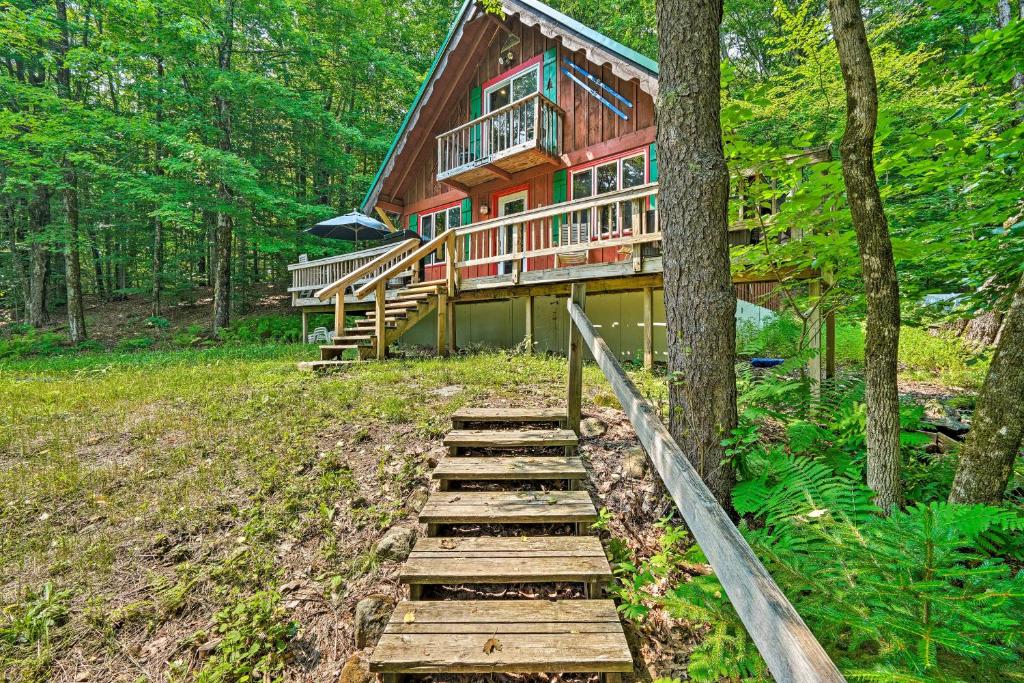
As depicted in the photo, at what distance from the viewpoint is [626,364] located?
721 centimetres

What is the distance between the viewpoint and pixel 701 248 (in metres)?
2.38

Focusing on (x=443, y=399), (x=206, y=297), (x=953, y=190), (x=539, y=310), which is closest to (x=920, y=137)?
(x=953, y=190)

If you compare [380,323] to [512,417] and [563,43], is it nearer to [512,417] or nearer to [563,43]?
[512,417]

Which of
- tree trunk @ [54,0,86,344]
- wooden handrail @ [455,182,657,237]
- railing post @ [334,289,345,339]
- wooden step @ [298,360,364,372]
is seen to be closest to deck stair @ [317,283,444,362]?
railing post @ [334,289,345,339]

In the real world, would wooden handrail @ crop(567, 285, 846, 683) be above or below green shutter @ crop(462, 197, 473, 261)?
below

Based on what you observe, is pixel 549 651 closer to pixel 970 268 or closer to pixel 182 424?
pixel 970 268

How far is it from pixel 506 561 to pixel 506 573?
10 cm

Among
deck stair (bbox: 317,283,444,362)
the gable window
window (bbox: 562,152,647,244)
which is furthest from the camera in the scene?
the gable window

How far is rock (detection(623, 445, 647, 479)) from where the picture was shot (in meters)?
3.09

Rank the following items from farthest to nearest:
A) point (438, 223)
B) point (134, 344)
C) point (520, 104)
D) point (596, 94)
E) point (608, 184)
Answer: point (438, 223), point (134, 344), point (520, 104), point (608, 184), point (596, 94)

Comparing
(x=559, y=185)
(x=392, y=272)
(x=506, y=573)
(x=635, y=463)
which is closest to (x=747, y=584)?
(x=506, y=573)

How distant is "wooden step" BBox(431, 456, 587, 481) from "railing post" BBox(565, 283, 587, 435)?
0.48 metres

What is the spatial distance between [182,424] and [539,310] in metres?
6.69

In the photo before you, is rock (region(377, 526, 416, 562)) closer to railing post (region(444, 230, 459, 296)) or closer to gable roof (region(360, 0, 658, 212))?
railing post (region(444, 230, 459, 296))
